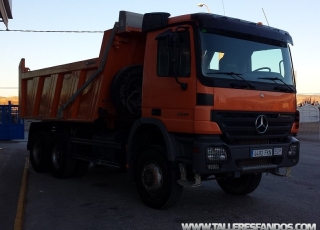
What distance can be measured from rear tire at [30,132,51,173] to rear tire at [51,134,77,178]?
1.37 ft

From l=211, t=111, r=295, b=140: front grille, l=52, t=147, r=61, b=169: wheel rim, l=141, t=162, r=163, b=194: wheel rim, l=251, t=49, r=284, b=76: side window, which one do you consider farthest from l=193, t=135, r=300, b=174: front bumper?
l=52, t=147, r=61, b=169: wheel rim

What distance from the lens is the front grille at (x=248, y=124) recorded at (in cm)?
643

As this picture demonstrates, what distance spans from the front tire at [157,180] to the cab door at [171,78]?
58cm

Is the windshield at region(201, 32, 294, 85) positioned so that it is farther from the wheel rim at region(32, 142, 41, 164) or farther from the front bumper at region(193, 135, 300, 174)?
the wheel rim at region(32, 142, 41, 164)

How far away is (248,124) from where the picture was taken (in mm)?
6684

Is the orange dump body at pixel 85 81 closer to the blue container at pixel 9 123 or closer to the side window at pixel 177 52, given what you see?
the side window at pixel 177 52

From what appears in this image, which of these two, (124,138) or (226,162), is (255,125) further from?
(124,138)

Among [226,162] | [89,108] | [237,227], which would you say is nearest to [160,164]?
[226,162]

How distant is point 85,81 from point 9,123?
49.5 ft

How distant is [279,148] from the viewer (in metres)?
7.00

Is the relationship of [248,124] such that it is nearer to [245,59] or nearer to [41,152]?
[245,59]

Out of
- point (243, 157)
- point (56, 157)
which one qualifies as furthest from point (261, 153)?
point (56, 157)

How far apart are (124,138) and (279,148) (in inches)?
117

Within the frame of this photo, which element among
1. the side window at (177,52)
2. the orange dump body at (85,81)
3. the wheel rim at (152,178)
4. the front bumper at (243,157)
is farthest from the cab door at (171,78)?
the orange dump body at (85,81)
